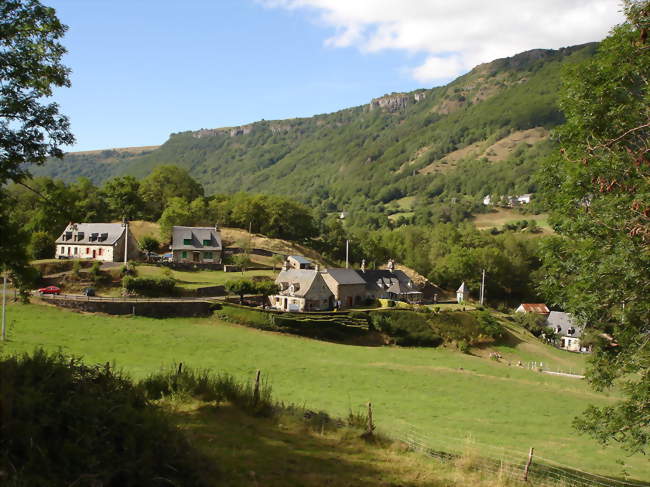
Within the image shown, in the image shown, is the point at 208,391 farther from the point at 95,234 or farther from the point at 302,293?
the point at 95,234

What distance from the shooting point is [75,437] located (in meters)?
7.37

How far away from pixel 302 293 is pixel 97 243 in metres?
26.7

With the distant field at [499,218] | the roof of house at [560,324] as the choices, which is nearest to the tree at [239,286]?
the roof of house at [560,324]

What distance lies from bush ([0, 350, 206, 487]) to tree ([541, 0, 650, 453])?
30.5 ft

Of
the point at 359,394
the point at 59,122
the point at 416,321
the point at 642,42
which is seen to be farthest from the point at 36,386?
the point at 416,321

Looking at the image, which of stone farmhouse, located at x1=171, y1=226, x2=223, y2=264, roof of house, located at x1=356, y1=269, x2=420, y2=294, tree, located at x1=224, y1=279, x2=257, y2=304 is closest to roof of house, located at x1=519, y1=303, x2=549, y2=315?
roof of house, located at x1=356, y1=269, x2=420, y2=294

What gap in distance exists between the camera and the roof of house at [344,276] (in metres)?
63.2

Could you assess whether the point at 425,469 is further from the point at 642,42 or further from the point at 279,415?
the point at 642,42

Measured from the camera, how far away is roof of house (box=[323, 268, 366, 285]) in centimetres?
6322

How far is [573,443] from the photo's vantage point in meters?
23.4

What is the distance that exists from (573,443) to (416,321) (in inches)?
1280

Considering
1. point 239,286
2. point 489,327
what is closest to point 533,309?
point 489,327

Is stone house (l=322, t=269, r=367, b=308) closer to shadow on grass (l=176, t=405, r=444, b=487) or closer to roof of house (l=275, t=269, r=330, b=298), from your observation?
roof of house (l=275, t=269, r=330, b=298)

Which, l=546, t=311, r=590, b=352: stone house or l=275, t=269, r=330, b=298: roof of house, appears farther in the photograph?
l=546, t=311, r=590, b=352: stone house
